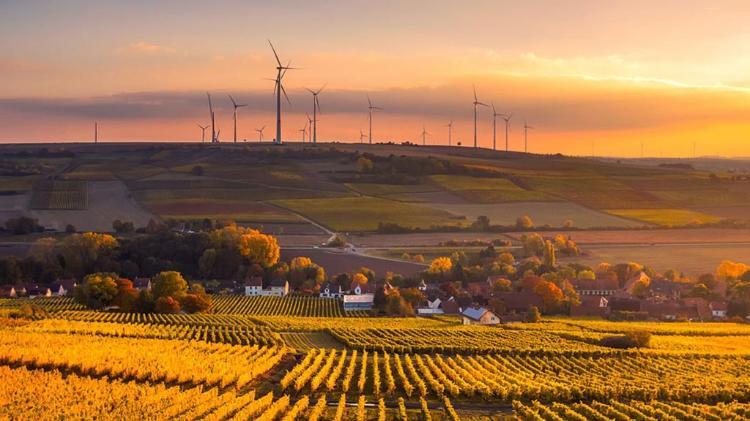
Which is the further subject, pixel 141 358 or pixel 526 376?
pixel 526 376

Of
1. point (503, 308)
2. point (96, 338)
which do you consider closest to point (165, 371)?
point (96, 338)

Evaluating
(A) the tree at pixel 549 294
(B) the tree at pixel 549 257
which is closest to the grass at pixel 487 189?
(B) the tree at pixel 549 257

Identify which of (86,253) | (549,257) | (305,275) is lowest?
(305,275)

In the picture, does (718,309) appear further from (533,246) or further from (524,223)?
(524,223)

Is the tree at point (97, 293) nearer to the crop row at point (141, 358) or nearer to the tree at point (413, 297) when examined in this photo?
the tree at point (413, 297)

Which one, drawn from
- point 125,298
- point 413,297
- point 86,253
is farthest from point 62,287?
point 413,297

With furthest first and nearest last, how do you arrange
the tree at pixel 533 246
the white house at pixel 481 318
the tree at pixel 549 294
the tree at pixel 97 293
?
the tree at pixel 533 246 < the tree at pixel 549 294 < the white house at pixel 481 318 < the tree at pixel 97 293

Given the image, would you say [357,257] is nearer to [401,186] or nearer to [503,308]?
[503,308]

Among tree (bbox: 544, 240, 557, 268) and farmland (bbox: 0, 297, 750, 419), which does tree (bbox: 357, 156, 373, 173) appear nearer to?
tree (bbox: 544, 240, 557, 268)
